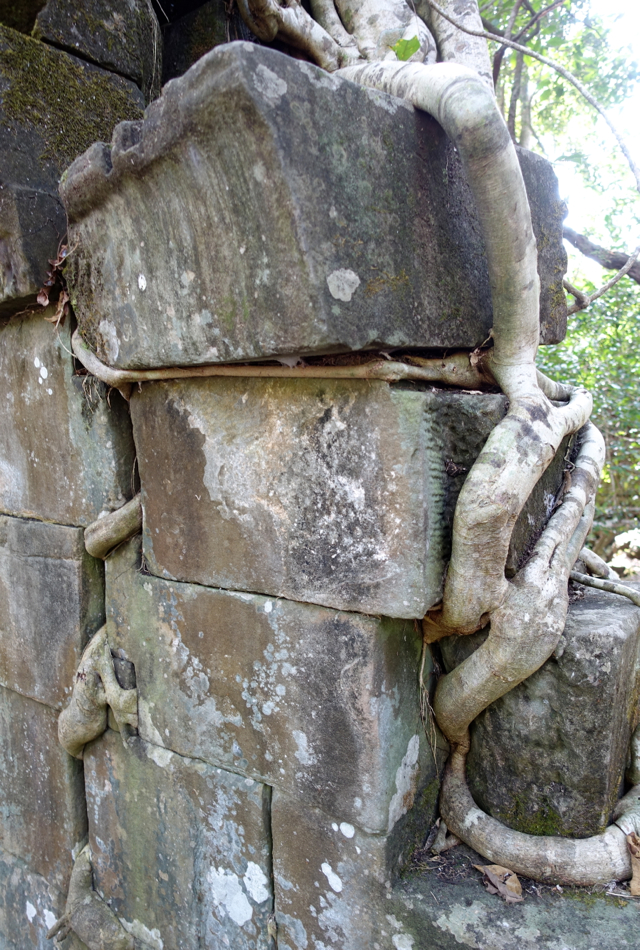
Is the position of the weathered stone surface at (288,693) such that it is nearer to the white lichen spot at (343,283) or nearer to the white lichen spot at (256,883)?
the white lichen spot at (256,883)

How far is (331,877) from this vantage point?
155cm

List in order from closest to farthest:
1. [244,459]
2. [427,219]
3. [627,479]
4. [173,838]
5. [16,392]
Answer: [427,219] < [244,459] < [173,838] < [16,392] < [627,479]

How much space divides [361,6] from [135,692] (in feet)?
7.60

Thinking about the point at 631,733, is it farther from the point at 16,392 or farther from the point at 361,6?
the point at 361,6

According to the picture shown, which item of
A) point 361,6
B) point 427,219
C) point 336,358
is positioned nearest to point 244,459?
point 336,358

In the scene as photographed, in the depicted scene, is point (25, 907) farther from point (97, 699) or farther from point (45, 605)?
point (45, 605)

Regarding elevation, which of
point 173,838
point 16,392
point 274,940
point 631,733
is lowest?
point 274,940

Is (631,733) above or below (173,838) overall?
above

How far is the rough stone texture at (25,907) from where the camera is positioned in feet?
7.67

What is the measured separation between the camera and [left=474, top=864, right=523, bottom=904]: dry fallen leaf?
4.67 feet

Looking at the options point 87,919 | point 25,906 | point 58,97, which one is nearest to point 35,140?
point 58,97

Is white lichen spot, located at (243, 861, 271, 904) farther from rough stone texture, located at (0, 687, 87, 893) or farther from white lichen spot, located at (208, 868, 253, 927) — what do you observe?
rough stone texture, located at (0, 687, 87, 893)

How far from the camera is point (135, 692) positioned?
193 cm

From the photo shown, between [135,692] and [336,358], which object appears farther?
[135,692]
